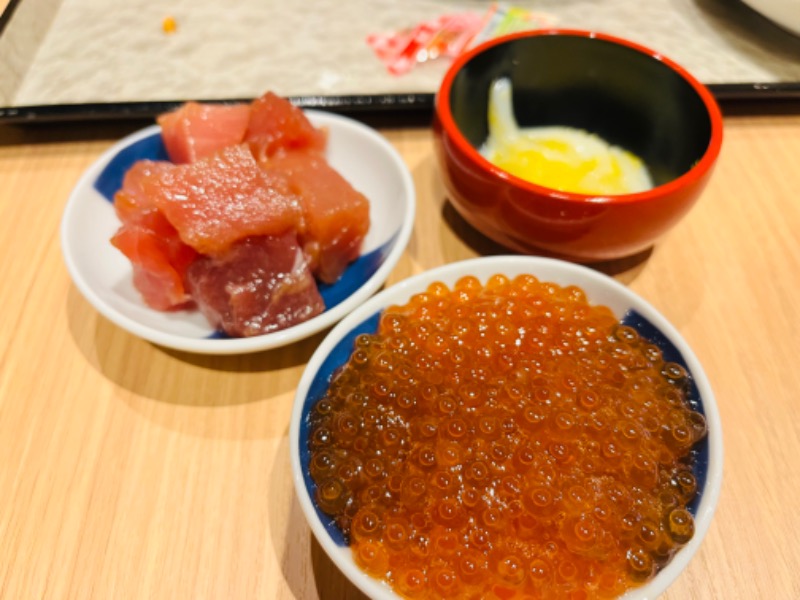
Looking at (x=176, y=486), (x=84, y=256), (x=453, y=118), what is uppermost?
(x=453, y=118)

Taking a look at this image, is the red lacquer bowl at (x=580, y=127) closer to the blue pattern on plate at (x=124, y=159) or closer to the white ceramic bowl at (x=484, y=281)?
the white ceramic bowl at (x=484, y=281)

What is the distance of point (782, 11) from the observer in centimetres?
145

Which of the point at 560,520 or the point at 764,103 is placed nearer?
the point at 560,520

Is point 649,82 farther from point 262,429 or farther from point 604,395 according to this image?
point 262,429

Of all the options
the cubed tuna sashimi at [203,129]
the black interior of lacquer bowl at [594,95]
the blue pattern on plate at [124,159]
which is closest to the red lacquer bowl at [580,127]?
the black interior of lacquer bowl at [594,95]

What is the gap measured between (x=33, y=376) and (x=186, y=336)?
0.25m

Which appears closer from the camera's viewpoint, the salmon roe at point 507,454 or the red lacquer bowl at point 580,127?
the salmon roe at point 507,454

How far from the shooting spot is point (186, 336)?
938 millimetres

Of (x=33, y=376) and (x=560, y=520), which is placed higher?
(x=560, y=520)

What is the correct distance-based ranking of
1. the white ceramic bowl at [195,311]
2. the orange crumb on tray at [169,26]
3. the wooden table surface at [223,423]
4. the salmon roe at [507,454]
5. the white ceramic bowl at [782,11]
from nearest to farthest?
1. the salmon roe at [507,454]
2. the wooden table surface at [223,423]
3. the white ceramic bowl at [195,311]
4. the white ceramic bowl at [782,11]
5. the orange crumb on tray at [169,26]

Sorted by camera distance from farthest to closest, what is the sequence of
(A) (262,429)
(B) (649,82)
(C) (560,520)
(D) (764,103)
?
(D) (764,103)
(B) (649,82)
(A) (262,429)
(C) (560,520)

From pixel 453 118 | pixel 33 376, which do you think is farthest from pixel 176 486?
pixel 453 118

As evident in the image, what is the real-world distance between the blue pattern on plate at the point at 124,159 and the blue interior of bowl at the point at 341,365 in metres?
0.59

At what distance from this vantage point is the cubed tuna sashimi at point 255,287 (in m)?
0.90
